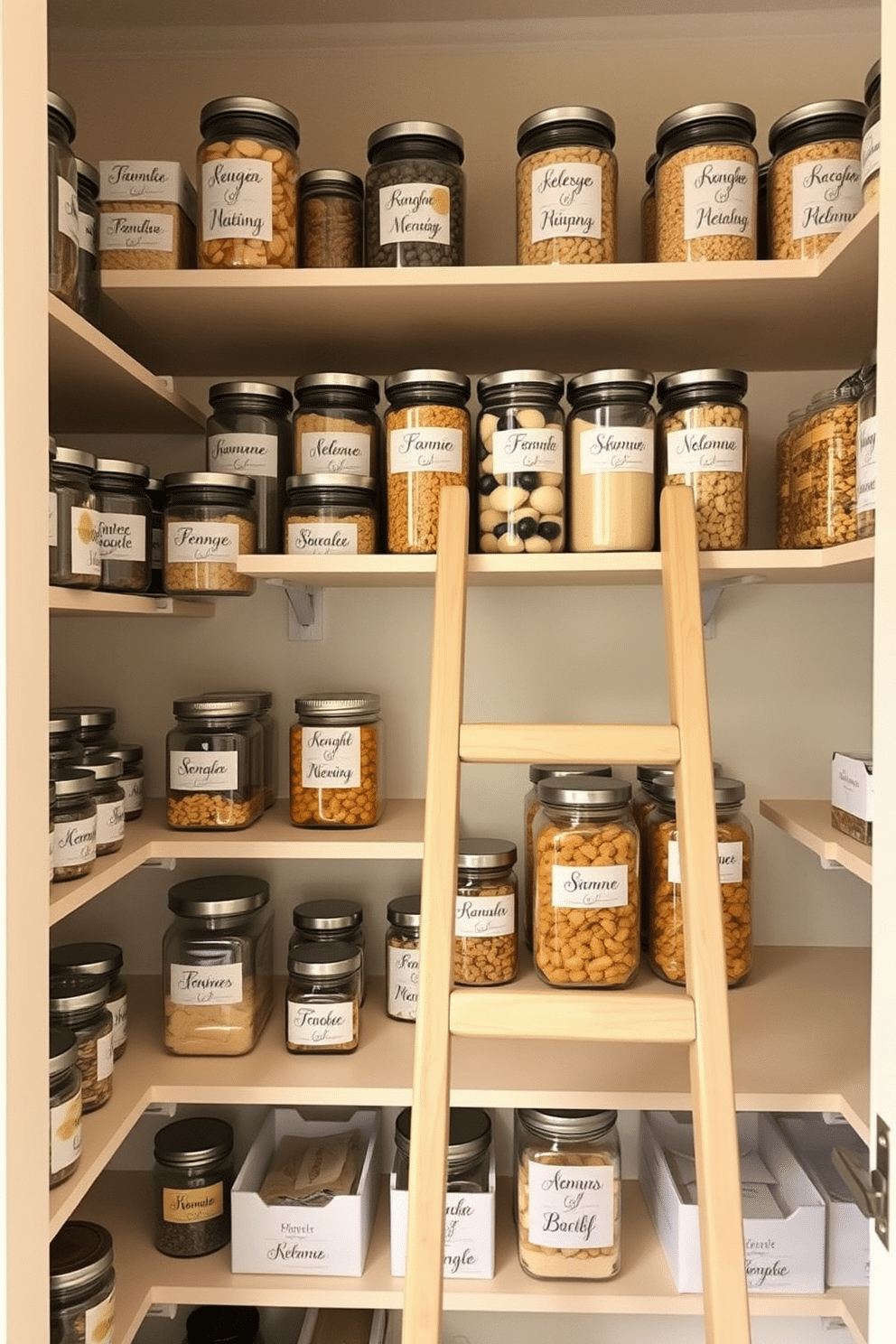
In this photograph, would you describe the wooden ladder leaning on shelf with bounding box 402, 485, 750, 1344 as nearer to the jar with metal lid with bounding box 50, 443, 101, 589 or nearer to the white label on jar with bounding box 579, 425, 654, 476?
the white label on jar with bounding box 579, 425, 654, 476

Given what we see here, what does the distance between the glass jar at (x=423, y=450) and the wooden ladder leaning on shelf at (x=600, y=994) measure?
0.08 metres

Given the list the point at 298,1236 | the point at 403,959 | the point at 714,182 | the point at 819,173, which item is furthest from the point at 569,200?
the point at 298,1236

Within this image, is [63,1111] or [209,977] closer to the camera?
[63,1111]

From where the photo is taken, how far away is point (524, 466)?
1.19 m

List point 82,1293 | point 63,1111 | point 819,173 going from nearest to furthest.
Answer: point 63,1111
point 82,1293
point 819,173

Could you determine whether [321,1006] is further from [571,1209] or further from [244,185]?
[244,185]

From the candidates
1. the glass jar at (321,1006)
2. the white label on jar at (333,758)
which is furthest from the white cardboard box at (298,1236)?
the white label on jar at (333,758)

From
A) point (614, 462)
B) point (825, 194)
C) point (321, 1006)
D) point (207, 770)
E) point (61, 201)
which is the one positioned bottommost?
point (321, 1006)

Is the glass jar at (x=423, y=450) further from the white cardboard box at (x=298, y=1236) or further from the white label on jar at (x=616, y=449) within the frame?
the white cardboard box at (x=298, y=1236)

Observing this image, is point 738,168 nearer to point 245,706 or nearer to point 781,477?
point 781,477

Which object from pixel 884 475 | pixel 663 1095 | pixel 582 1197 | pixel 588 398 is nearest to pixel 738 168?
pixel 588 398

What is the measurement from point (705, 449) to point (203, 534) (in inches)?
24.1

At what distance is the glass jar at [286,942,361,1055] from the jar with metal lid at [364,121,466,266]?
0.87 m

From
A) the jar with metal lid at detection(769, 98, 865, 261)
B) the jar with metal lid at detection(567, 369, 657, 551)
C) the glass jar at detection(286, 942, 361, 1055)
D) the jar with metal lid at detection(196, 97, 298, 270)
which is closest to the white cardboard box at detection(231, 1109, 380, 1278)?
the glass jar at detection(286, 942, 361, 1055)
